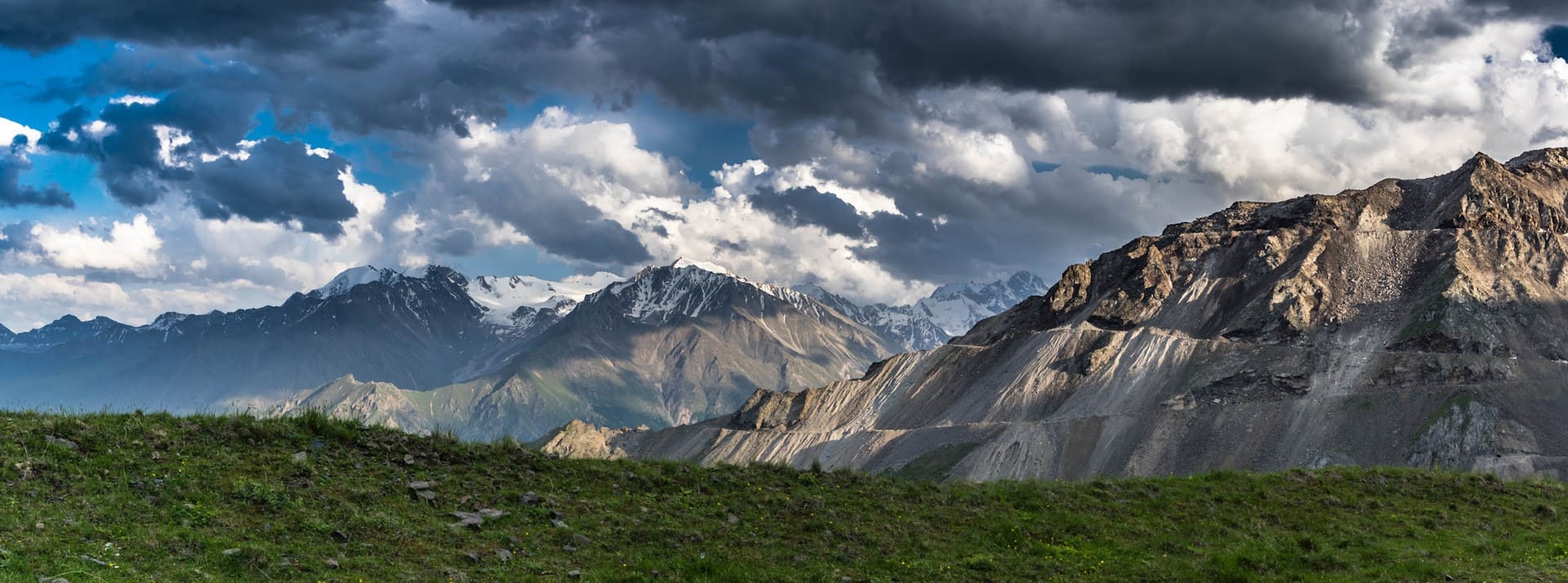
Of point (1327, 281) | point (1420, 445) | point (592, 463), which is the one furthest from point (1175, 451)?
point (592, 463)

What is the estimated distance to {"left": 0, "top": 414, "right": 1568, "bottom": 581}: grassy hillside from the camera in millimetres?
19844

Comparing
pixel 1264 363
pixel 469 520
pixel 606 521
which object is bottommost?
pixel 469 520

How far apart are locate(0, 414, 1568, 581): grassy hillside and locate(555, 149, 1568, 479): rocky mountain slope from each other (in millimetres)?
87413

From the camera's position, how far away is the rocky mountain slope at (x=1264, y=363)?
11581 centimetres

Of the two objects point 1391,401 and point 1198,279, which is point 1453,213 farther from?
point 1391,401

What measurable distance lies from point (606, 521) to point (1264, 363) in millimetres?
130472

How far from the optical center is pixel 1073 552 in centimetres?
2525

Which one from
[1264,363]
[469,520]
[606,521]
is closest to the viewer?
[469,520]

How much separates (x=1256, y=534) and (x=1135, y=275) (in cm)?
15666

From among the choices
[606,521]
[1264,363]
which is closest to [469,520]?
[606,521]

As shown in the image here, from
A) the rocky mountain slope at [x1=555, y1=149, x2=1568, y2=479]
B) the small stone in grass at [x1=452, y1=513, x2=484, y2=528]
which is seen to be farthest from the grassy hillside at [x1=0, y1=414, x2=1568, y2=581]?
the rocky mountain slope at [x1=555, y1=149, x2=1568, y2=479]

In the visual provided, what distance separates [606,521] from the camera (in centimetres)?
2441

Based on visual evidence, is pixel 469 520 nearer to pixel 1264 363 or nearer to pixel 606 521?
pixel 606 521

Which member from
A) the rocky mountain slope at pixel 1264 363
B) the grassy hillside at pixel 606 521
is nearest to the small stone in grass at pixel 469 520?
the grassy hillside at pixel 606 521
